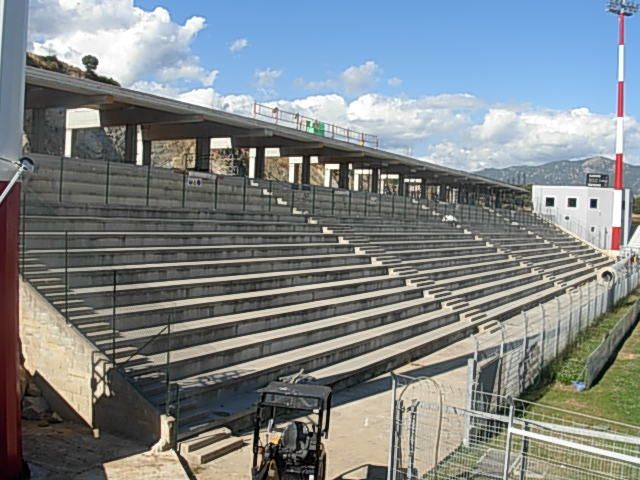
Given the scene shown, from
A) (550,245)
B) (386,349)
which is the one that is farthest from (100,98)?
(550,245)

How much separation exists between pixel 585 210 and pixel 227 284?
1979 inches

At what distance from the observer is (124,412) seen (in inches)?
359

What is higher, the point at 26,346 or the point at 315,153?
the point at 315,153

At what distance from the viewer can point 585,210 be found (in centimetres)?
5822

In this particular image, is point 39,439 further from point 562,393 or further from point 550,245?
point 550,245

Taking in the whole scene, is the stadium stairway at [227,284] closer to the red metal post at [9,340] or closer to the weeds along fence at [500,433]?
the red metal post at [9,340]

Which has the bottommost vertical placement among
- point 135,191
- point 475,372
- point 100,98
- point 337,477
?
point 337,477

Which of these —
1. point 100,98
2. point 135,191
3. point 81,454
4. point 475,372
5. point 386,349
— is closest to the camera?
point 81,454

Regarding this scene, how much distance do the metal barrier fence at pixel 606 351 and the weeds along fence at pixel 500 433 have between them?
0.88m

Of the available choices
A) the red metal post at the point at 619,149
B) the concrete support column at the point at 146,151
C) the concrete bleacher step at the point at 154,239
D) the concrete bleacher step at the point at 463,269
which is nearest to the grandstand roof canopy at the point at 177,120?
the concrete support column at the point at 146,151

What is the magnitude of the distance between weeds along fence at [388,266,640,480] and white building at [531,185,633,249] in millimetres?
45610

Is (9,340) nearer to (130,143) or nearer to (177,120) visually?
(177,120)

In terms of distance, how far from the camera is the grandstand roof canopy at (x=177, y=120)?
1818 cm

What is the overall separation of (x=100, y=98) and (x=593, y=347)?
14068 millimetres
